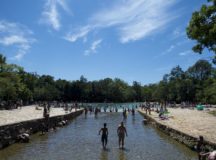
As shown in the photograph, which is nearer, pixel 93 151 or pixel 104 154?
pixel 104 154

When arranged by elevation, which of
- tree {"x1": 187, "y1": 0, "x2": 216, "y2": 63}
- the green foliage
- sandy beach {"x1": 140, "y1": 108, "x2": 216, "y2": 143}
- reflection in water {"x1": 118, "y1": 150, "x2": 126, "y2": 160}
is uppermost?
the green foliage

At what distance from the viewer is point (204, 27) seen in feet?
66.7

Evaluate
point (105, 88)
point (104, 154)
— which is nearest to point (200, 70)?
point (105, 88)

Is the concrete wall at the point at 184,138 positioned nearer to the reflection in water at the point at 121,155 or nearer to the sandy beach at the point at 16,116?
the reflection in water at the point at 121,155

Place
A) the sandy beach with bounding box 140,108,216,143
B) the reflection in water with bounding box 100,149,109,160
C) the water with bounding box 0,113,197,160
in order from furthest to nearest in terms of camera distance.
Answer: the sandy beach with bounding box 140,108,216,143
the water with bounding box 0,113,197,160
the reflection in water with bounding box 100,149,109,160

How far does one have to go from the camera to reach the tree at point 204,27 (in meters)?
20.0

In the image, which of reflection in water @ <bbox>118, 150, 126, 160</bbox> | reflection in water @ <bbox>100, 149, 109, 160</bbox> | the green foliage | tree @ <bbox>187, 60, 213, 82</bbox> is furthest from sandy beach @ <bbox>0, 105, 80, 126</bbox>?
tree @ <bbox>187, 60, 213, 82</bbox>

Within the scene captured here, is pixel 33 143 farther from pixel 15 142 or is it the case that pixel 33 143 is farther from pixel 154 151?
pixel 154 151

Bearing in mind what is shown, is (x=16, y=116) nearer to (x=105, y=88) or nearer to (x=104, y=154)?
(x=104, y=154)

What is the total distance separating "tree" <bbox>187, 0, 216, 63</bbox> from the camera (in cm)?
2000

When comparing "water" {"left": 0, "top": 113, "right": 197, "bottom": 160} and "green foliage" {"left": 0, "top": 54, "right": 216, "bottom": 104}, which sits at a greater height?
"green foliage" {"left": 0, "top": 54, "right": 216, "bottom": 104}

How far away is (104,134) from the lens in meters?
23.3

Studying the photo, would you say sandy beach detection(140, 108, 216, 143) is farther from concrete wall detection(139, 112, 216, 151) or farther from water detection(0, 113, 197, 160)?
water detection(0, 113, 197, 160)

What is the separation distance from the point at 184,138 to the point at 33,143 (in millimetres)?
11626
